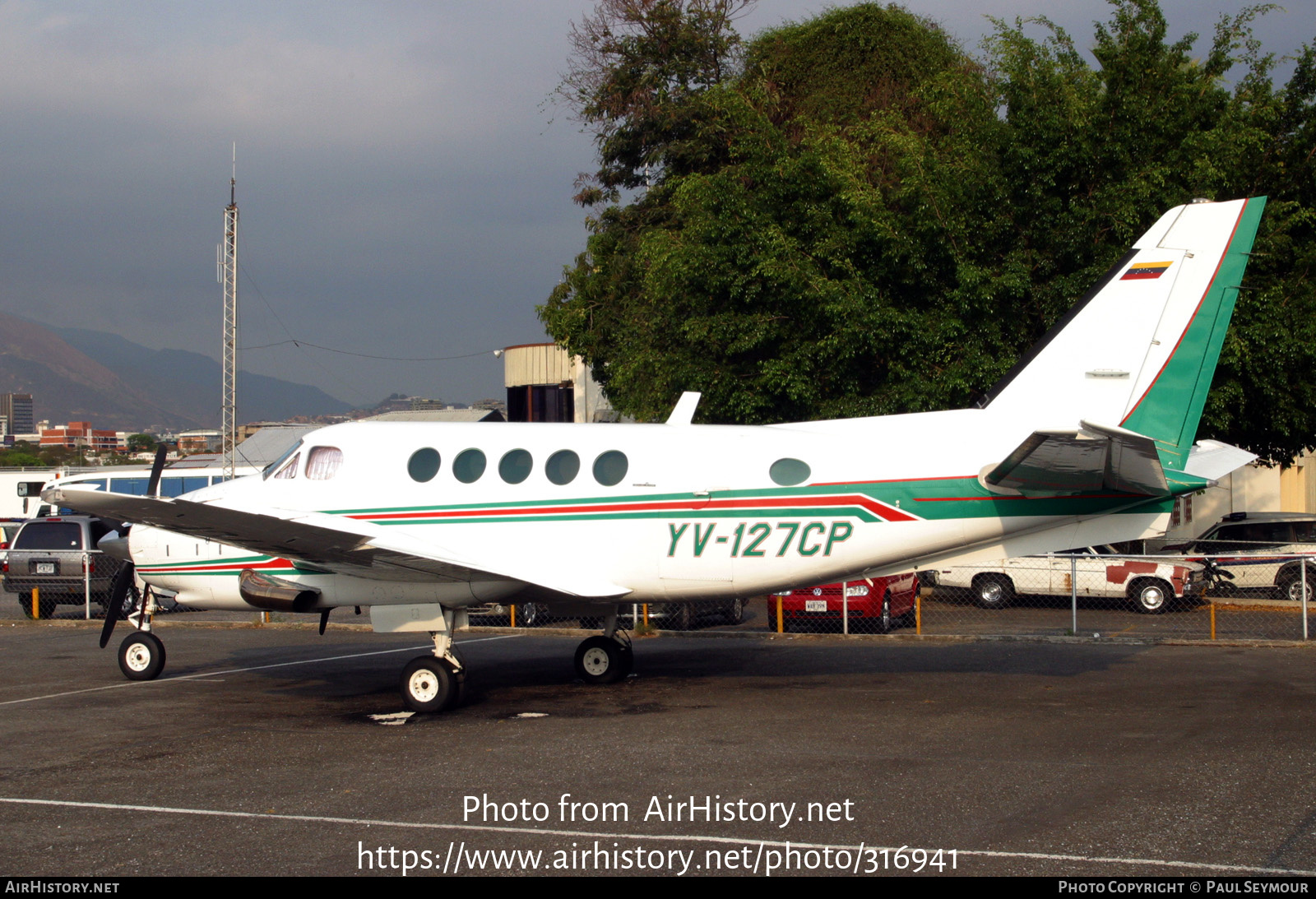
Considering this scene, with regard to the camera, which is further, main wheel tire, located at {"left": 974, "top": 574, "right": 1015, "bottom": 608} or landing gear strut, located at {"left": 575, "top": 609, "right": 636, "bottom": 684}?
main wheel tire, located at {"left": 974, "top": 574, "right": 1015, "bottom": 608}

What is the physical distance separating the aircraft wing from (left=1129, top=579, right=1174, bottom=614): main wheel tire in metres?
13.1

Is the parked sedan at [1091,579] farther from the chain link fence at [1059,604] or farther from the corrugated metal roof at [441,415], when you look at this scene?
the corrugated metal roof at [441,415]

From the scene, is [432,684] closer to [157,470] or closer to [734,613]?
[157,470]

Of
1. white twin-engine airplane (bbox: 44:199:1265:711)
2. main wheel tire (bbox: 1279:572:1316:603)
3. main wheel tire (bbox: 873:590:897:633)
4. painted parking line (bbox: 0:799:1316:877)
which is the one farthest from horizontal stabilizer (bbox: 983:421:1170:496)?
main wheel tire (bbox: 1279:572:1316:603)

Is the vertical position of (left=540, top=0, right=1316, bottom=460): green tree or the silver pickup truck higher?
(left=540, top=0, right=1316, bottom=460): green tree

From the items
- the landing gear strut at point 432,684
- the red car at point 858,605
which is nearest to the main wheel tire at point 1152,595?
the red car at point 858,605

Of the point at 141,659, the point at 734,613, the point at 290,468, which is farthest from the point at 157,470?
the point at 734,613

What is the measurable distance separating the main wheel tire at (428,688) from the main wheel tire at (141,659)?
4.51 meters

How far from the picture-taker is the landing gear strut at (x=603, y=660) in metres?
13.6

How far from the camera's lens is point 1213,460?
11.7m

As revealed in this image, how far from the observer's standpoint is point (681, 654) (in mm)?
16625

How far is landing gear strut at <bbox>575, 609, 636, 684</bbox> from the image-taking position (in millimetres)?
13578

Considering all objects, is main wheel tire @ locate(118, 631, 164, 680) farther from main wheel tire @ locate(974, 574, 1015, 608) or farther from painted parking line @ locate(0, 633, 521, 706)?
main wheel tire @ locate(974, 574, 1015, 608)

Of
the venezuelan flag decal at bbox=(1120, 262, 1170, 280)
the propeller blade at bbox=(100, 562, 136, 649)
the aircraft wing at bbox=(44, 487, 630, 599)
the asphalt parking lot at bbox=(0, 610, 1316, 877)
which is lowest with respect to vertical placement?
the asphalt parking lot at bbox=(0, 610, 1316, 877)
